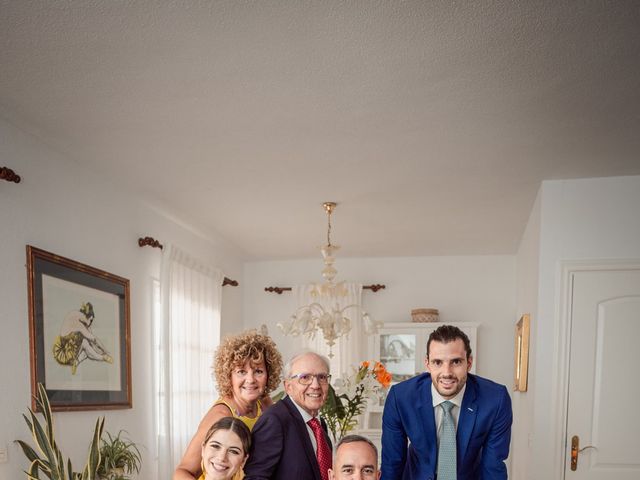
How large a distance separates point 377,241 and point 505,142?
2924mm

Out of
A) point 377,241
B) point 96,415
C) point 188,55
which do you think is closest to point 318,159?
point 188,55

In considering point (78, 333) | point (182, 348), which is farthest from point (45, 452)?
point (182, 348)

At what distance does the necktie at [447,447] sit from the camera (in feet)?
7.65

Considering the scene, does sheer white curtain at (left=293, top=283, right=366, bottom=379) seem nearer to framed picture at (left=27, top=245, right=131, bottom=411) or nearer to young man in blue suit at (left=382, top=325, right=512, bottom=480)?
framed picture at (left=27, top=245, right=131, bottom=411)

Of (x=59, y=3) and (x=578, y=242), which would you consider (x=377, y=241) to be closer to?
(x=578, y=242)

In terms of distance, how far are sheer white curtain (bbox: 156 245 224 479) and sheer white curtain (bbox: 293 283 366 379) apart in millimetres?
1438

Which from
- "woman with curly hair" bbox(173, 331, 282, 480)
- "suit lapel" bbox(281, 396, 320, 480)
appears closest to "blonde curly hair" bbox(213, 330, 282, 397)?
"woman with curly hair" bbox(173, 331, 282, 480)

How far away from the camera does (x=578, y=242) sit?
12.4ft

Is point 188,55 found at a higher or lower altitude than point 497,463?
higher

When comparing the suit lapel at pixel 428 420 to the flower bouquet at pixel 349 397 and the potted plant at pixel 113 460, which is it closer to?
the flower bouquet at pixel 349 397

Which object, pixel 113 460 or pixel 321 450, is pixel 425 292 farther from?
Result: pixel 321 450

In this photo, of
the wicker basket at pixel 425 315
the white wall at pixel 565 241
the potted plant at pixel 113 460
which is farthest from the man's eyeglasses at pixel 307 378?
the wicker basket at pixel 425 315

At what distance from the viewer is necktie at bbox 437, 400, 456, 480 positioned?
7.65ft

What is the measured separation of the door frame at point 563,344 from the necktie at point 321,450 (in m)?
2.11
